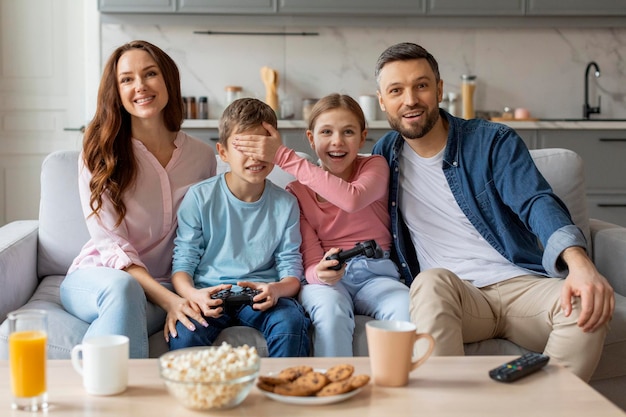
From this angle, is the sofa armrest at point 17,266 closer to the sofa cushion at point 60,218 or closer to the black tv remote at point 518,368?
the sofa cushion at point 60,218

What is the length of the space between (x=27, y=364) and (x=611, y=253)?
1.69 metres

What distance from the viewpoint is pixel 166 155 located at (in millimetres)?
2213

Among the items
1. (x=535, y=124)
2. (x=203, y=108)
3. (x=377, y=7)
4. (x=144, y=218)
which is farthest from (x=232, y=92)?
(x=144, y=218)

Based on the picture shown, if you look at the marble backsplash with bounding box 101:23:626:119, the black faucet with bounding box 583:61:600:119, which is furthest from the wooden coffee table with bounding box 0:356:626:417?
the black faucet with bounding box 583:61:600:119

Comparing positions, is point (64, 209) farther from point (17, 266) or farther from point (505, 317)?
point (505, 317)

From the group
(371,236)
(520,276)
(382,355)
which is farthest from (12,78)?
(382,355)

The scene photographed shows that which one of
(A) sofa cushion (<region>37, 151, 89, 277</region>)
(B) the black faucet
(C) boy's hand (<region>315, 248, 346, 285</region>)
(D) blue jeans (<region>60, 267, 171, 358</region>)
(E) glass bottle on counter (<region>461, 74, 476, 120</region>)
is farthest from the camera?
(B) the black faucet

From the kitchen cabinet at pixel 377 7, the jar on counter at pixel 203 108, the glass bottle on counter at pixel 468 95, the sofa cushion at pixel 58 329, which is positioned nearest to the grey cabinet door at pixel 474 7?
the kitchen cabinet at pixel 377 7

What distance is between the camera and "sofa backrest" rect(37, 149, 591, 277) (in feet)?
7.39

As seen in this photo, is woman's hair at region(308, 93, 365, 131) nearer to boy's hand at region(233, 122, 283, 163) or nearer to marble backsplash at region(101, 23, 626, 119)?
boy's hand at region(233, 122, 283, 163)

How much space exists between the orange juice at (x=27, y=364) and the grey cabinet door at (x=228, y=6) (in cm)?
351

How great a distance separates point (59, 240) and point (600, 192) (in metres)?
3.30

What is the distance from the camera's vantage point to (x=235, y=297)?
1.86 m

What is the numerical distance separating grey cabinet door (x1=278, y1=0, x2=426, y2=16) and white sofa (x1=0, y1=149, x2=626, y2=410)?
227cm
